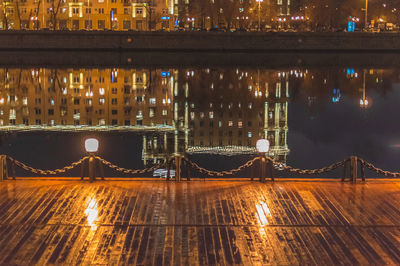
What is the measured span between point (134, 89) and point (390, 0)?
320 feet

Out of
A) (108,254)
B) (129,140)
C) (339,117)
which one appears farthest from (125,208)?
(339,117)

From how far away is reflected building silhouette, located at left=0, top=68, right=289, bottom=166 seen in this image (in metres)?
34.5

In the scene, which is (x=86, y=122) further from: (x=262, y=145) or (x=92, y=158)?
(x=262, y=145)

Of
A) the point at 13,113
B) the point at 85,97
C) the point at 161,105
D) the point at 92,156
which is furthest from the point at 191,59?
the point at 92,156

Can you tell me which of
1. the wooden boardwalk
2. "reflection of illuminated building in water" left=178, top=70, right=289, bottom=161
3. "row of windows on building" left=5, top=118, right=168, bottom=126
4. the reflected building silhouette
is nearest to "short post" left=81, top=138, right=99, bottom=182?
the wooden boardwalk

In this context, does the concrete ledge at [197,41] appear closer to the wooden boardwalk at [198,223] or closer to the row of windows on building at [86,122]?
the row of windows on building at [86,122]

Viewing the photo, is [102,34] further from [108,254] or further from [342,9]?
[108,254]

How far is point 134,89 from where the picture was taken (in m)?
51.0

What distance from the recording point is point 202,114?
42.0 meters

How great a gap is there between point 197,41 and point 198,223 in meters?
68.1

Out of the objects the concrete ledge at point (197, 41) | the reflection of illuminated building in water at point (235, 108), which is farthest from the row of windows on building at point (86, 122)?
the concrete ledge at point (197, 41)

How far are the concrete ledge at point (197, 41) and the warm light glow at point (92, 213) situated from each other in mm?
65777

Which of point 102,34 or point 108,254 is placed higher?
point 102,34

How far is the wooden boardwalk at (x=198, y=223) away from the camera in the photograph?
33.8ft
